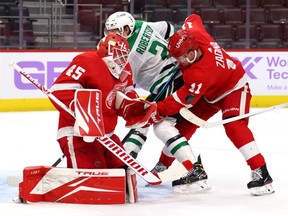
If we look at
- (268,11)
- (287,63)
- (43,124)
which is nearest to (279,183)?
(43,124)

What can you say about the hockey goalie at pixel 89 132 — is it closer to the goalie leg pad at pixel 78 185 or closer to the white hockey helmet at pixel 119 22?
the goalie leg pad at pixel 78 185

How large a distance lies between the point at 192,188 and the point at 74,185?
72 centimetres

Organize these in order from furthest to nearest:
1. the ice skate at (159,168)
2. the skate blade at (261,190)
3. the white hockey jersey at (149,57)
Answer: the ice skate at (159,168) < the white hockey jersey at (149,57) < the skate blade at (261,190)

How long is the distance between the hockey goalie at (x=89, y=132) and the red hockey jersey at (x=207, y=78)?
0.17 metres

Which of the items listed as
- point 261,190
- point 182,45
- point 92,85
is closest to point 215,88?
point 182,45

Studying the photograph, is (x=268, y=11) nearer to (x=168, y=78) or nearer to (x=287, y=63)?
(x=287, y=63)

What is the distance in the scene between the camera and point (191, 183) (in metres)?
4.45

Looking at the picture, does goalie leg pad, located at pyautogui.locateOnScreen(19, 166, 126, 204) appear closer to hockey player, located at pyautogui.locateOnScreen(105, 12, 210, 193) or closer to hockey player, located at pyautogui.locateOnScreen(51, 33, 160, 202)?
hockey player, located at pyautogui.locateOnScreen(51, 33, 160, 202)

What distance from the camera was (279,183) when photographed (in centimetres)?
474

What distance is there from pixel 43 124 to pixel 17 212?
3807 mm

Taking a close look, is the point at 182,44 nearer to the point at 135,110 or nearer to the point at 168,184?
the point at 135,110

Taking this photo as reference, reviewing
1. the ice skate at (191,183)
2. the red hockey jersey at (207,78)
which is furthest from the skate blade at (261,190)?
the red hockey jersey at (207,78)

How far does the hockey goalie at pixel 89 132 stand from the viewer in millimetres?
3934

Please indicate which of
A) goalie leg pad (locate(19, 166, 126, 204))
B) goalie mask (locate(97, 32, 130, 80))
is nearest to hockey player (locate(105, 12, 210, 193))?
goalie mask (locate(97, 32, 130, 80))
